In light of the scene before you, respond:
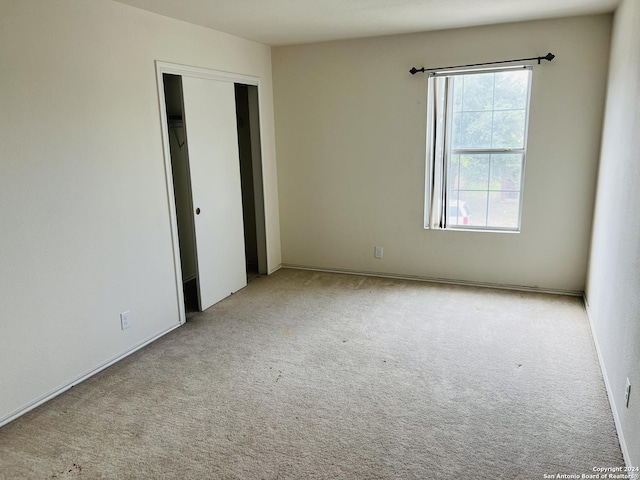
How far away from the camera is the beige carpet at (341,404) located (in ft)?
7.01

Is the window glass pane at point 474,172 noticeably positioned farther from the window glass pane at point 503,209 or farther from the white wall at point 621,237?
the white wall at point 621,237

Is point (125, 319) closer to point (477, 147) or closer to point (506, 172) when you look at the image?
point (477, 147)

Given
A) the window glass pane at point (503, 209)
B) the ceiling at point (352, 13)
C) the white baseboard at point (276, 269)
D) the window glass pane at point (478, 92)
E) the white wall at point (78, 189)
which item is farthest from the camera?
the white baseboard at point (276, 269)

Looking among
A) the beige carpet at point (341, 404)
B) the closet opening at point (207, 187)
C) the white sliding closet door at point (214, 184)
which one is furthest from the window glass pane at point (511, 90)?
the white sliding closet door at point (214, 184)

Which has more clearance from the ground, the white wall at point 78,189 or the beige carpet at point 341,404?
the white wall at point 78,189

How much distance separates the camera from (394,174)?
464cm

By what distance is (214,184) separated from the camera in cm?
412

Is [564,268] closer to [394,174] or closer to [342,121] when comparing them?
[394,174]

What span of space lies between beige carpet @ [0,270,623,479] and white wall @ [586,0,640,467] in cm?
21

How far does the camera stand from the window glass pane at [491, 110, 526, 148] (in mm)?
4148

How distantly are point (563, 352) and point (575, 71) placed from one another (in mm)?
2370

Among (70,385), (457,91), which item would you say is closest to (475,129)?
(457,91)

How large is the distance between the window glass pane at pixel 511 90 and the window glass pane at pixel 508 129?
0.05 meters

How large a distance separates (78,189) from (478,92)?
3.50 metres
